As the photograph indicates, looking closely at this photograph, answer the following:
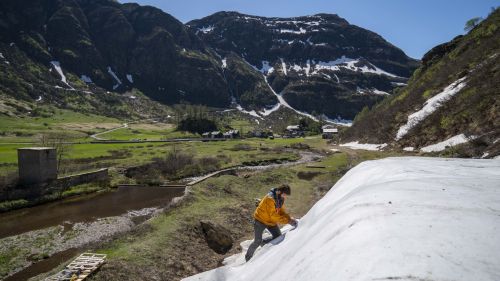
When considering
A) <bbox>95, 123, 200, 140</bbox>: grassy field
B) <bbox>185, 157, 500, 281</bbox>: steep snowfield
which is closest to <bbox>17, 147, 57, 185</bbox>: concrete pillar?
<bbox>185, 157, 500, 281</bbox>: steep snowfield

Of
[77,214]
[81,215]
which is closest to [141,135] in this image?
[77,214]

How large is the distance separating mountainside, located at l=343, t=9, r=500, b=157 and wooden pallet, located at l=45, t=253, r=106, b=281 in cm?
2096

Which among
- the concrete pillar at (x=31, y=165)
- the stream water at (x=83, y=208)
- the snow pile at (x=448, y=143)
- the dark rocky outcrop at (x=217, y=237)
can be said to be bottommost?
the stream water at (x=83, y=208)

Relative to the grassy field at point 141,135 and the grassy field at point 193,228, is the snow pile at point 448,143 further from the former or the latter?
the grassy field at point 141,135

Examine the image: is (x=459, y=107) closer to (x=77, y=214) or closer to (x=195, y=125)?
(x=77, y=214)

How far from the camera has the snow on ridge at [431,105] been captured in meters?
41.0

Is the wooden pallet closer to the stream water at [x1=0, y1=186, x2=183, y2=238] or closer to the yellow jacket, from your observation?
the yellow jacket

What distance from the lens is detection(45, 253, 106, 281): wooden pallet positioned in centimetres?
→ 1475

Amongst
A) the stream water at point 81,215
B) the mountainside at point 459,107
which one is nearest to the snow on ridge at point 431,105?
the mountainside at point 459,107

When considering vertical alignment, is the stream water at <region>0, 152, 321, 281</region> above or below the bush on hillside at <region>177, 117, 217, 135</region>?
below

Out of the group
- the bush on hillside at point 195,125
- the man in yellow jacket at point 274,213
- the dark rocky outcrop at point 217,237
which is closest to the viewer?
the man in yellow jacket at point 274,213

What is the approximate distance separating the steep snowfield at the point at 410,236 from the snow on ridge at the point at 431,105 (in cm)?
3667

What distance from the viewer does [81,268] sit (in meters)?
15.6

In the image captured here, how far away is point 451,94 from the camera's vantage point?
4062 cm
